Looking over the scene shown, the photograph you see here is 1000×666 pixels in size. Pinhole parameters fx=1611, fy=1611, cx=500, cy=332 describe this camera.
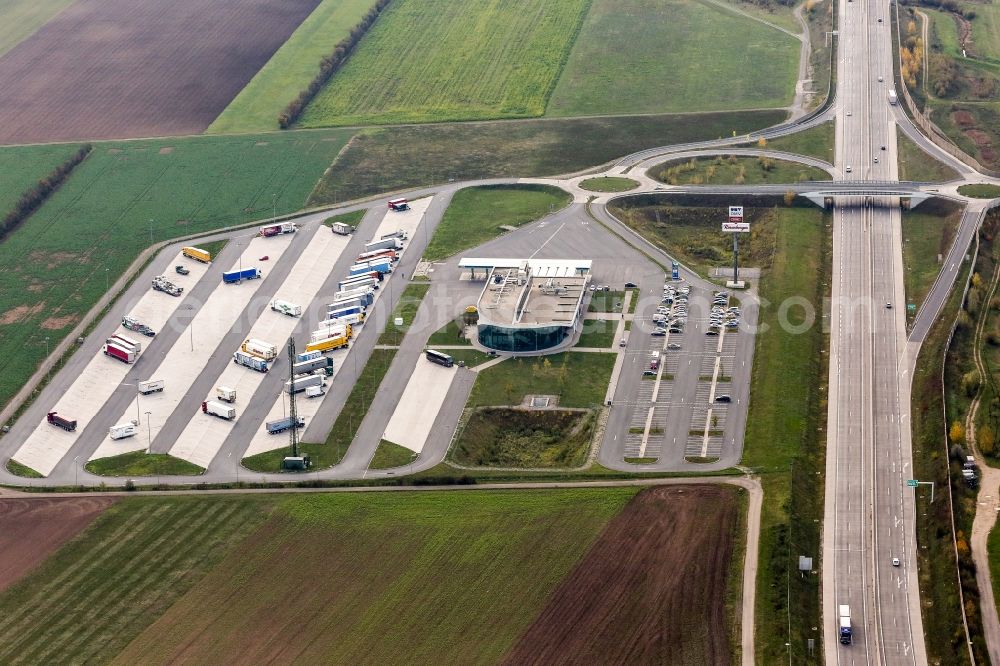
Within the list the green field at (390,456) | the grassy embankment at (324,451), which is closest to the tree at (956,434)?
the green field at (390,456)

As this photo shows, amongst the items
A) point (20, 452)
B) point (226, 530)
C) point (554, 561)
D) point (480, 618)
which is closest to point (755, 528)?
point (554, 561)

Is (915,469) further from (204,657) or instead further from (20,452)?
(20,452)

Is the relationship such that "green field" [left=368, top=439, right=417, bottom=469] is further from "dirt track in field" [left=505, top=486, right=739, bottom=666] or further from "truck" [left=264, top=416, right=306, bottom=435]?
"dirt track in field" [left=505, top=486, right=739, bottom=666]

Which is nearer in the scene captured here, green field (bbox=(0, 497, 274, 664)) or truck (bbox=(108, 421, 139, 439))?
green field (bbox=(0, 497, 274, 664))

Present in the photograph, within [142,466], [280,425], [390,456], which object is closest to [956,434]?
[390,456]

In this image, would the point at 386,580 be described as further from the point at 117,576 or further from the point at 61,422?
the point at 61,422

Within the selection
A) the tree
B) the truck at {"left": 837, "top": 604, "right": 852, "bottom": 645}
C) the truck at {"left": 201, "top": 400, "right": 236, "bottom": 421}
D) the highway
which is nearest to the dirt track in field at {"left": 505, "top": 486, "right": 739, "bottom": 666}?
the truck at {"left": 837, "top": 604, "right": 852, "bottom": 645}
